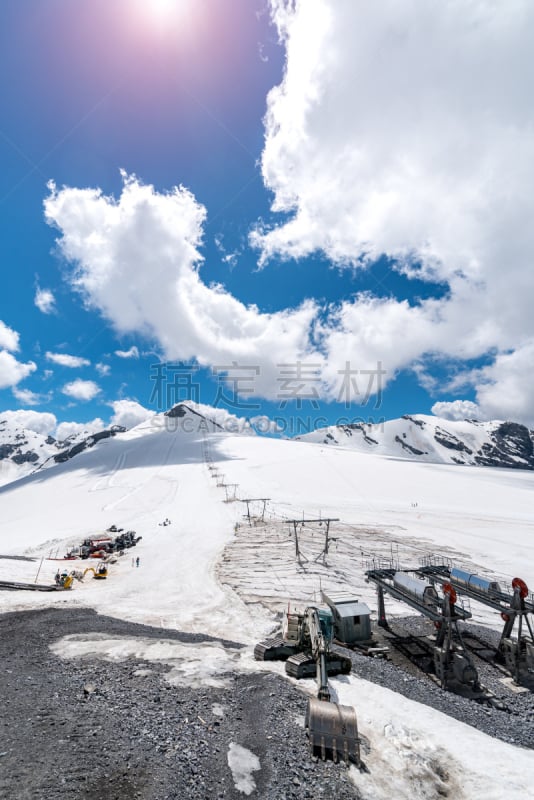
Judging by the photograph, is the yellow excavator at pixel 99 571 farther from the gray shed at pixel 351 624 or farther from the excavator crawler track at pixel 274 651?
the gray shed at pixel 351 624

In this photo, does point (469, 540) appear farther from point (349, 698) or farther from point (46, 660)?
point (46, 660)

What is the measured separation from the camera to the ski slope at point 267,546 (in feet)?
35.1

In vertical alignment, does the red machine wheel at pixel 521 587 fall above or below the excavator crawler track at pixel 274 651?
above

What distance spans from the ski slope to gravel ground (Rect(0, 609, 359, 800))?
1289 millimetres

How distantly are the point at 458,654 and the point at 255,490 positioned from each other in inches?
2260

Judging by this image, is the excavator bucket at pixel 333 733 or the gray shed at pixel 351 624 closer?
the excavator bucket at pixel 333 733

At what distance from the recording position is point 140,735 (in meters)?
9.98

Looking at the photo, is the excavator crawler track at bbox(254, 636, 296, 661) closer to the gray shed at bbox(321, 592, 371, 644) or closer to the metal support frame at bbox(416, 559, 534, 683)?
the gray shed at bbox(321, 592, 371, 644)

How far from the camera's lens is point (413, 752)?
10.4 meters

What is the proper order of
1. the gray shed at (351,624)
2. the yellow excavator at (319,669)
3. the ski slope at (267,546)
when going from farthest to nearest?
1. the gray shed at (351,624)
2. the ski slope at (267,546)
3. the yellow excavator at (319,669)

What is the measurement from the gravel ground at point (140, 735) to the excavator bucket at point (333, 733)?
348mm

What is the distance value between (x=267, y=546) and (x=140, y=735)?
105 ft

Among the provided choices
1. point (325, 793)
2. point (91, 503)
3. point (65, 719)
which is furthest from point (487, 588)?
point (91, 503)

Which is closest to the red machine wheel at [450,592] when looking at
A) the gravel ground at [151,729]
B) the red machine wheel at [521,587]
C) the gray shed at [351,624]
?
the red machine wheel at [521,587]
